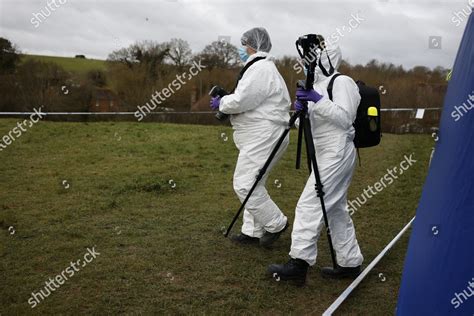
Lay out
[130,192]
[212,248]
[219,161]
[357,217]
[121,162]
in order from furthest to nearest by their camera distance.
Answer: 1. [219,161]
2. [121,162]
3. [130,192]
4. [357,217]
5. [212,248]

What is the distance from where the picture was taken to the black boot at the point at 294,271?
14.6 ft

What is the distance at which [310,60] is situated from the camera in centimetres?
436

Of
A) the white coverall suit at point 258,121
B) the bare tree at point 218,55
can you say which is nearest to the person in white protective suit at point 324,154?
the white coverall suit at point 258,121

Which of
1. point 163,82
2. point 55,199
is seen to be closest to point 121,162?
point 55,199

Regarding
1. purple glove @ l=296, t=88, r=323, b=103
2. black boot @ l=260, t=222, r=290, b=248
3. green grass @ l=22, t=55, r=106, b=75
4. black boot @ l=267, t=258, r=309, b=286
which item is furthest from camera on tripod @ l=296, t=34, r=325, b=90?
green grass @ l=22, t=55, r=106, b=75

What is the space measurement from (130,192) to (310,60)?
4.48 m

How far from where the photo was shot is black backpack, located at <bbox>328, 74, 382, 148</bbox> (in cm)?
446

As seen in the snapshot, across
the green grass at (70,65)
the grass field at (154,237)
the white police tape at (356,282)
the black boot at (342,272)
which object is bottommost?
the grass field at (154,237)

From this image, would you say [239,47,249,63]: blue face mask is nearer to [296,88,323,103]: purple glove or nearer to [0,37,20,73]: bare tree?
[296,88,323,103]: purple glove

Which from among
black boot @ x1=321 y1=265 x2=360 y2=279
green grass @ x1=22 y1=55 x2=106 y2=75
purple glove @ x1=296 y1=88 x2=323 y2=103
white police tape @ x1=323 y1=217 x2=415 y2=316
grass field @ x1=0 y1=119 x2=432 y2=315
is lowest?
grass field @ x1=0 y1=119 x2=432 y2=315

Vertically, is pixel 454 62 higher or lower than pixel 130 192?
higher

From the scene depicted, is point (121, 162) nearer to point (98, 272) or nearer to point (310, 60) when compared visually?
point (98, 272)

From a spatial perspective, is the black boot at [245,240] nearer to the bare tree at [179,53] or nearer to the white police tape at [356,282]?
the white police tape at [356,282]

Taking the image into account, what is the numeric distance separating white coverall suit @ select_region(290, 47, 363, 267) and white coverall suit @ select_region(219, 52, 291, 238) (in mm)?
715
